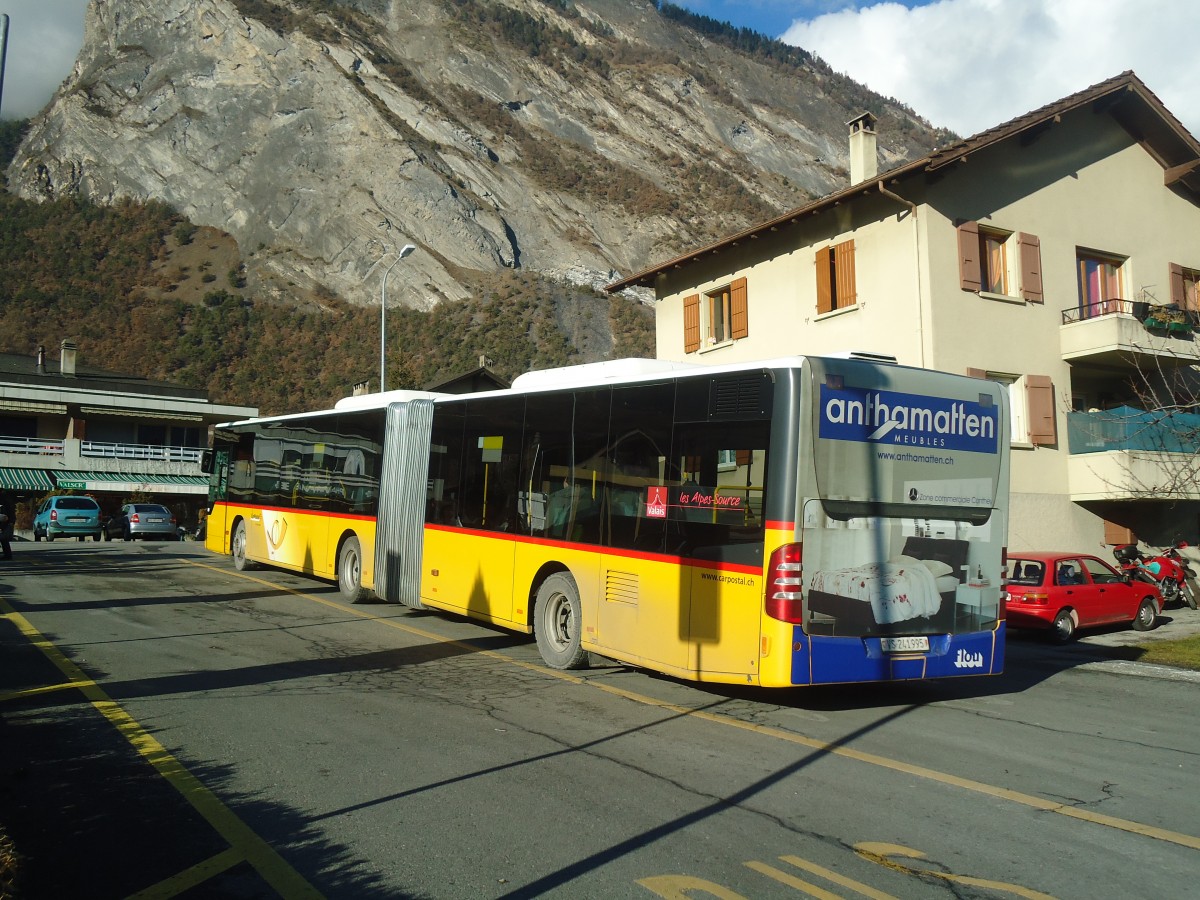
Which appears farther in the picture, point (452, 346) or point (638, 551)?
point (452, 346)

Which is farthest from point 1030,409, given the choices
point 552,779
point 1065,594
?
point 552,779

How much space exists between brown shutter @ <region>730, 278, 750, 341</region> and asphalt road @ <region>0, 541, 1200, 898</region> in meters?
14.0

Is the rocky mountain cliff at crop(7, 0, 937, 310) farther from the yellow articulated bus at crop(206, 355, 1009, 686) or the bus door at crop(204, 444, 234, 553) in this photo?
the yellow articulated bus at crop(206, 355, 1009, 686)

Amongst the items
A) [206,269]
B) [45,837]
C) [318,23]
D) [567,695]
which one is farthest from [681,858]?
[318,23]

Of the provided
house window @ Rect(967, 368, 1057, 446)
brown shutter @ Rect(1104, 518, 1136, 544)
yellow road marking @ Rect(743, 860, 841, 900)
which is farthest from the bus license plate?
brown shutter @ Rect(1104, 518, 1136, 544)

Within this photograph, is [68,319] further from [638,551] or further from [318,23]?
[638,551]

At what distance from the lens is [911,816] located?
5711mm

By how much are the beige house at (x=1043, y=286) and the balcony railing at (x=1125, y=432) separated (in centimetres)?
4

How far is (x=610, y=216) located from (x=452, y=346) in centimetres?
3552

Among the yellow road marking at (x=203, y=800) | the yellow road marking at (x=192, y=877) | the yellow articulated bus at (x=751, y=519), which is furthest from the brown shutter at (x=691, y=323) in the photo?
the yellow road marking at (x=192, y=877)

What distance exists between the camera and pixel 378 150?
331 feet

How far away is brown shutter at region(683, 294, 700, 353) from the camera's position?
2600 cm

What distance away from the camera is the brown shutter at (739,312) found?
79.3 feet

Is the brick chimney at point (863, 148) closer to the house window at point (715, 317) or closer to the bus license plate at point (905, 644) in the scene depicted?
the house window at point (715, 317)
